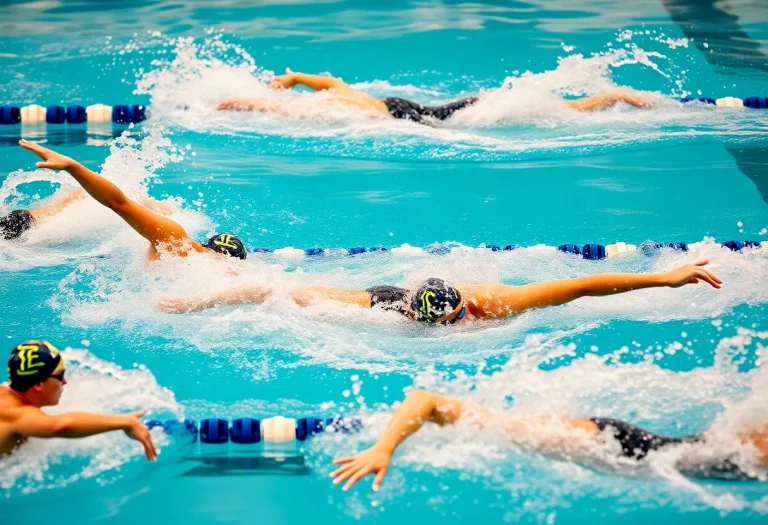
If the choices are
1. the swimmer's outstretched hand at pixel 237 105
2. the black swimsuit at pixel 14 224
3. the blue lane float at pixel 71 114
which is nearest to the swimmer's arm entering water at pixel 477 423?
the black swimsuit at pixel 14 224

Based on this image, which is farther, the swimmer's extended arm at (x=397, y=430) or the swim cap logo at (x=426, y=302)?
the swim cap logo at (x=426, y=302)

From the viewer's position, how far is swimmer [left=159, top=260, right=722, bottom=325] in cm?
429

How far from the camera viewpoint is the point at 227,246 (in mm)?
4789

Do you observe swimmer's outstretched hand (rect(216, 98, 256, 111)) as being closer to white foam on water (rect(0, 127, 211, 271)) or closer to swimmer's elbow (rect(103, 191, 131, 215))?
white foam on water (rect(0, 127, 211, 271))

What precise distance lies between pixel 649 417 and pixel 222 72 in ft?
15.2

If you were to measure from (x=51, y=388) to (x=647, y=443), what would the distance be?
2.10 metres

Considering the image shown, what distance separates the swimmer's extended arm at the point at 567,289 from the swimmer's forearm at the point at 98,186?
1609mm

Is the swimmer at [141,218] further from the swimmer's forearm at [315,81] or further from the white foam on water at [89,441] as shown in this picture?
the swimmer's forearm at [315,81]

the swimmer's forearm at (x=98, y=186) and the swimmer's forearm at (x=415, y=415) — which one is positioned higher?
the swimmer's forearm at (x=98, y=186)

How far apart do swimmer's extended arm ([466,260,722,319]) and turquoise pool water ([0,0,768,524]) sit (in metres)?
0.12

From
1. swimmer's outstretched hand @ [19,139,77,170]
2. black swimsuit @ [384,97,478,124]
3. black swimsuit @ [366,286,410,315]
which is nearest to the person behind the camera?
swimmer's outstretched hand @ [19,139,77,170]

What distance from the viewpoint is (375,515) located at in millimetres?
3455

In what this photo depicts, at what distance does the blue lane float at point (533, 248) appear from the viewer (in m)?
5.38

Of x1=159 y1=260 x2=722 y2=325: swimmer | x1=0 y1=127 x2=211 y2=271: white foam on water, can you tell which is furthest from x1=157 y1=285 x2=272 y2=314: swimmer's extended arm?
x1=0 y1=127 x2=211 y2=271: white foam on water
